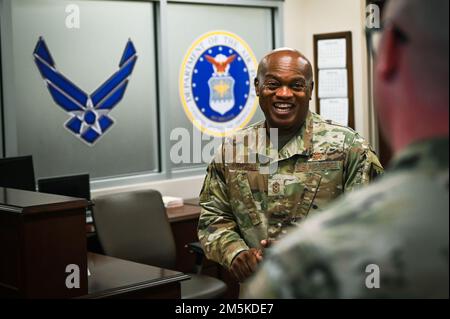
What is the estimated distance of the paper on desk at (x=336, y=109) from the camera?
19.5 feet

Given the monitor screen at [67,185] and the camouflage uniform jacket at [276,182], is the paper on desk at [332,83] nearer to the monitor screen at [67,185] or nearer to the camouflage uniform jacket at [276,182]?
the monitor screen at [67,185]

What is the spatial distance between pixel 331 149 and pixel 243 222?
0.37 meters

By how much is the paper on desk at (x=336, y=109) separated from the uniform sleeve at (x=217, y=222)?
3.61 m

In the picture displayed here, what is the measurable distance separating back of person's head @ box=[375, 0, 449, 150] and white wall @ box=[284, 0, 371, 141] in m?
5.30

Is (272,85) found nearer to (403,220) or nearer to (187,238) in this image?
(403,220)

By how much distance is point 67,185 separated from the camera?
4.16 metres

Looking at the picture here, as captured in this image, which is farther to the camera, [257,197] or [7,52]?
[7,52]

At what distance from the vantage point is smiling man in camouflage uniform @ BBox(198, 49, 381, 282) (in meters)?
2.32

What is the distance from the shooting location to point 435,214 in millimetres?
587

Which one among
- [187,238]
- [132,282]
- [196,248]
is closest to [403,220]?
[132,282]

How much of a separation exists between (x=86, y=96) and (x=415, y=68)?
14.2 feet

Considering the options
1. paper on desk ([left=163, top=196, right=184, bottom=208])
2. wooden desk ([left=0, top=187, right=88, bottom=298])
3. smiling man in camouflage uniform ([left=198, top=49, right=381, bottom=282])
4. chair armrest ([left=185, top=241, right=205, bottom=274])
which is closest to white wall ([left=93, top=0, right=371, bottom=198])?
paper on desk ([left=163, top=196, right=184, bottom=208])
